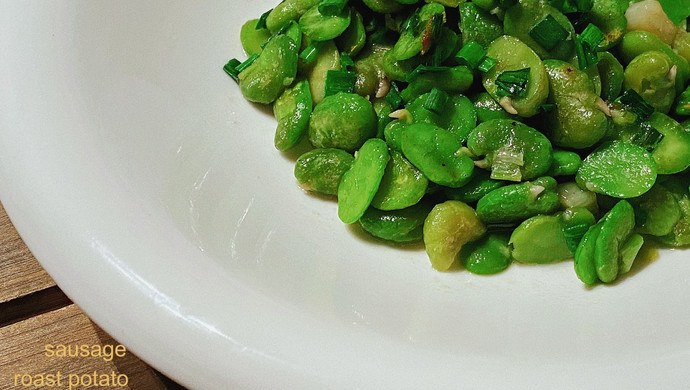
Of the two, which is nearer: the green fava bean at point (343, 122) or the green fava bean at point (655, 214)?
the green fava bean at point (655, 214)

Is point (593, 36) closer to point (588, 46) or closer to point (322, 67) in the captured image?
point (588, 46)

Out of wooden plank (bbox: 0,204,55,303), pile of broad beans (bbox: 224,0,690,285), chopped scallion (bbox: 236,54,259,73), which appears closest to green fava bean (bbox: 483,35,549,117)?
pile of broad beans (bbox: 224,0,690,285)

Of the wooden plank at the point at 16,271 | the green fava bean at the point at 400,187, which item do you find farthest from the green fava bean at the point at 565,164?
the wooden plank at the point at 16,271

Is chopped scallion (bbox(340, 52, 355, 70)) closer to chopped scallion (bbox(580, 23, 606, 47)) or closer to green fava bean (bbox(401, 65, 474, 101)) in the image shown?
green fava bean (bbox(401, 65, 474, 101))

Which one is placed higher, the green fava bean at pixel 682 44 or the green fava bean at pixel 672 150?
the green fava bean at pixel 682 44

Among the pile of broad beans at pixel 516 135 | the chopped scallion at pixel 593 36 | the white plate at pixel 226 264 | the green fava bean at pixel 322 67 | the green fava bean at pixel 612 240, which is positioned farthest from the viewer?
the green fava bean at pixel 322 67

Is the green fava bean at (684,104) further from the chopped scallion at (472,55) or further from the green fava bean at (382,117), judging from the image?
the green fava bean at (382,117)
